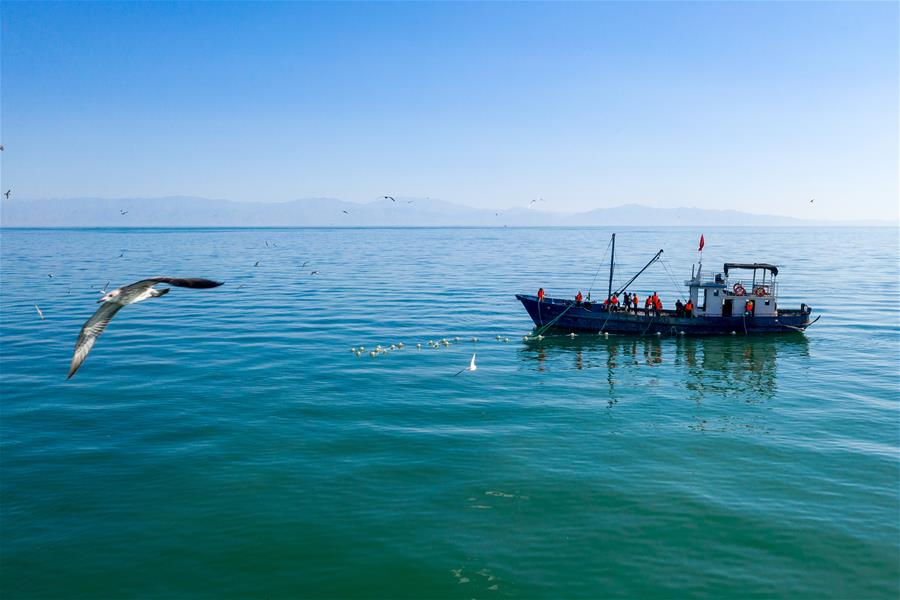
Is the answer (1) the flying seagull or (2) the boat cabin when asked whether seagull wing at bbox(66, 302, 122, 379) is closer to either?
(1) the flying seagull

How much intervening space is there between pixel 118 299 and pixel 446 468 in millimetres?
15825

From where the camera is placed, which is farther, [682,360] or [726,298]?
[726,298]

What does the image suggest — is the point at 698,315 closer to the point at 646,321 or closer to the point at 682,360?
the point at 646,321

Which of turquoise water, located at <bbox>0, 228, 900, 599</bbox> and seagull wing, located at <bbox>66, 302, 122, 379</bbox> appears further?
turquoise water, located at <bbox>0, 228, 900, 599</bbox>

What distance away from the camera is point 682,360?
159 feet

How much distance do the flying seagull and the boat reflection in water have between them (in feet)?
91.1

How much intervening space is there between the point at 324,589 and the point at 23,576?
9.32 metres

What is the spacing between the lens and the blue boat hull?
185ft

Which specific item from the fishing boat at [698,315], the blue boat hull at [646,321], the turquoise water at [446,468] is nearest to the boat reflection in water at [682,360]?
Result: the turquoise water at [446,468]

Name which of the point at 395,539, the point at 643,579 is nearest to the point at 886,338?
the point at 643,579

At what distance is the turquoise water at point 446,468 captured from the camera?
19.2 meters

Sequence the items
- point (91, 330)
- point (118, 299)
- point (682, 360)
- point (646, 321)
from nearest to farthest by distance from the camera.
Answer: point (118, 299), point (91, 330), point (682, 360), point (646, 321)

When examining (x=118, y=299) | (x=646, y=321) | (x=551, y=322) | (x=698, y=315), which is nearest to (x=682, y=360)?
(x=646, y=321)

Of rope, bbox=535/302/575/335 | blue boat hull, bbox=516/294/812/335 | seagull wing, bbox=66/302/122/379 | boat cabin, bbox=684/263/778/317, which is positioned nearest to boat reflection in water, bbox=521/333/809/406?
blue boat hull, bbox=516/294/812/335
